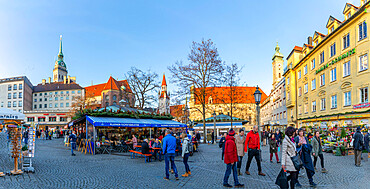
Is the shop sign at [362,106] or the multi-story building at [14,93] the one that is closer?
the shop sign at [362,106]

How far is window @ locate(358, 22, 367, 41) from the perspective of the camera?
22109mm

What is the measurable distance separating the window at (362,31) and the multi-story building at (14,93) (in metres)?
98.5

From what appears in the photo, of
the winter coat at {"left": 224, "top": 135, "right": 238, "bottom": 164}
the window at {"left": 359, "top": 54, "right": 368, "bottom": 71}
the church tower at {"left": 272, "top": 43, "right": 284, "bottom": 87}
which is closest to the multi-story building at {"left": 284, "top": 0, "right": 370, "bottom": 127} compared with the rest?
the window at {"left": 359, "top": 54, "right": 368, "bottom": 71}

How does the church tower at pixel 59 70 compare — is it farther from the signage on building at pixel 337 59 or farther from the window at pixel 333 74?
the window at pixel 333 74

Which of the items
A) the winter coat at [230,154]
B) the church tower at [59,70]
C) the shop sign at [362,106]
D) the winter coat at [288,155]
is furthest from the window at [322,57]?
the church tower at [59,70]

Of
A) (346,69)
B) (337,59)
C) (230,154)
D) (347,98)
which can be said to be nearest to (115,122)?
(230,154)

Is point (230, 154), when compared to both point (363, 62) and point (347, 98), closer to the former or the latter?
point (363, 62)

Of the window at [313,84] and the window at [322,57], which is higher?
the window at [322,57]

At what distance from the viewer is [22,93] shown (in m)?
92.9

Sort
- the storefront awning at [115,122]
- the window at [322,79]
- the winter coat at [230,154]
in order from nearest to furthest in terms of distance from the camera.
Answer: the winter coat at [230,154] → the storefront awning at [115,122] → the window at [322,79]

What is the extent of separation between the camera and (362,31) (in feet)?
74.2

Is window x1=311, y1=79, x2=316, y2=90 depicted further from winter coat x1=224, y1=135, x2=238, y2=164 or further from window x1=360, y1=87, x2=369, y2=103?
winter coat x1=224, y1=135, x2=238, y2=164

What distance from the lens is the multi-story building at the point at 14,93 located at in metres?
93.1

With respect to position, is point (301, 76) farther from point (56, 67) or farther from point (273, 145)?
point (56, 67)
